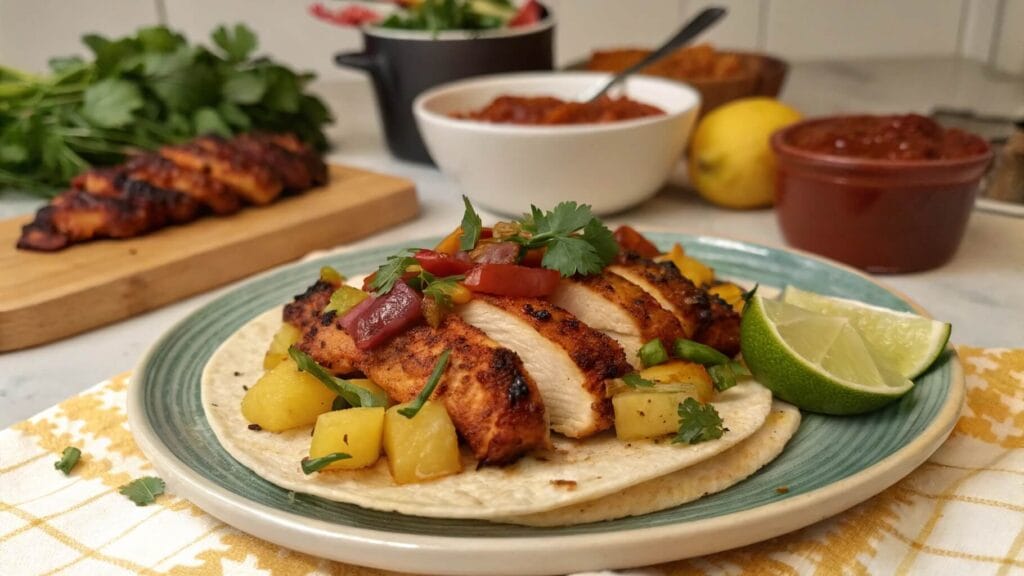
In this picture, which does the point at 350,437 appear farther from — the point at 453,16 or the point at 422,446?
the point at 453,16

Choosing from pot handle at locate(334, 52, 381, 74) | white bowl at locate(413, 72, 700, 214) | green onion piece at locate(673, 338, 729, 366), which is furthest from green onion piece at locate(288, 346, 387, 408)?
pot handle at locate(334, 52, 381, 74)

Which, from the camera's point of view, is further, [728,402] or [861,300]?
[861,300]

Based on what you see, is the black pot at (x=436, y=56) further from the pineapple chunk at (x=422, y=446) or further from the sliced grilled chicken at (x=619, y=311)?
the pineapple chunk at (x=422, y=446)

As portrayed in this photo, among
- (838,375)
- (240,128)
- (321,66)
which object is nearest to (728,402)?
(838,375)

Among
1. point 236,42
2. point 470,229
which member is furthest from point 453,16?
point 470,229

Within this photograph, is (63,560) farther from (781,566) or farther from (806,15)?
(806,15)

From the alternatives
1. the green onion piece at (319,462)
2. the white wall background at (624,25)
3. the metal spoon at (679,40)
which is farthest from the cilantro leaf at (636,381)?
the white wall background at (624,25)

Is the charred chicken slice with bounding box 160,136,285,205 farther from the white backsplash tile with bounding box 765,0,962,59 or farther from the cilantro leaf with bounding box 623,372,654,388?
the white backsplash tile with bounding box 765,0,962,59
